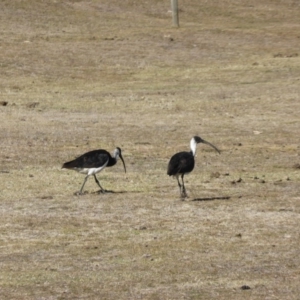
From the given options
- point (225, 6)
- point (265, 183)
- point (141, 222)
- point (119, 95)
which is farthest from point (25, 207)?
point (225, 6)

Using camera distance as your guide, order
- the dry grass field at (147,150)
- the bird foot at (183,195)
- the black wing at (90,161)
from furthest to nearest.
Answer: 1. the black wing at (90,161)
2. the bird foot at (183,195)
3. the dry grass field at (147,150)

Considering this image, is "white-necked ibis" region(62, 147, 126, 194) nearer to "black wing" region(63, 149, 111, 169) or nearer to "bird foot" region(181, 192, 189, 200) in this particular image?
"black wing" region(63, 149, 111, 169)

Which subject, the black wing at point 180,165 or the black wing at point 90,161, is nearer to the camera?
the black wing at point 180,165

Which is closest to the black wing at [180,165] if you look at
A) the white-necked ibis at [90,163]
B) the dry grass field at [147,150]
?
the dry grass field at [147,150]

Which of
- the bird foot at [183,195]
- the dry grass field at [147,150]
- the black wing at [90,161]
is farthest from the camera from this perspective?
the black wing at [90,161]

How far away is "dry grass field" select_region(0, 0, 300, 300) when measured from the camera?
46.0 ft

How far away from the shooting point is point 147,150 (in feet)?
87.9

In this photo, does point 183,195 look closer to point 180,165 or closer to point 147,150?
point 180,165

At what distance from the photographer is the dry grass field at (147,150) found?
1403cm

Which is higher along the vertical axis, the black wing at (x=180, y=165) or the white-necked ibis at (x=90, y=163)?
the black wing at (x=180, y=165)

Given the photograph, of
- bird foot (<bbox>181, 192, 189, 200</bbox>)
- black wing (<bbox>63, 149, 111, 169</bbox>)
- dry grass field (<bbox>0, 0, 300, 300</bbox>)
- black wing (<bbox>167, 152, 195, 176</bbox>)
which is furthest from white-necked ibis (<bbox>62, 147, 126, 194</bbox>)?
bird foot (<bbox>181, 192, 189, 200</bbox>)

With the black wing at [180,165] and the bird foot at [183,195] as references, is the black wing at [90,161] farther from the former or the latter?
the bird foot at [183,195]

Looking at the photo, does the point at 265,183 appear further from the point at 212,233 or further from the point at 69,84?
the point at 69,84

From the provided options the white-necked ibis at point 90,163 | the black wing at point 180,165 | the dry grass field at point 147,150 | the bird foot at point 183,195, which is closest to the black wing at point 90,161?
the white-necked ibis at point 90,163
